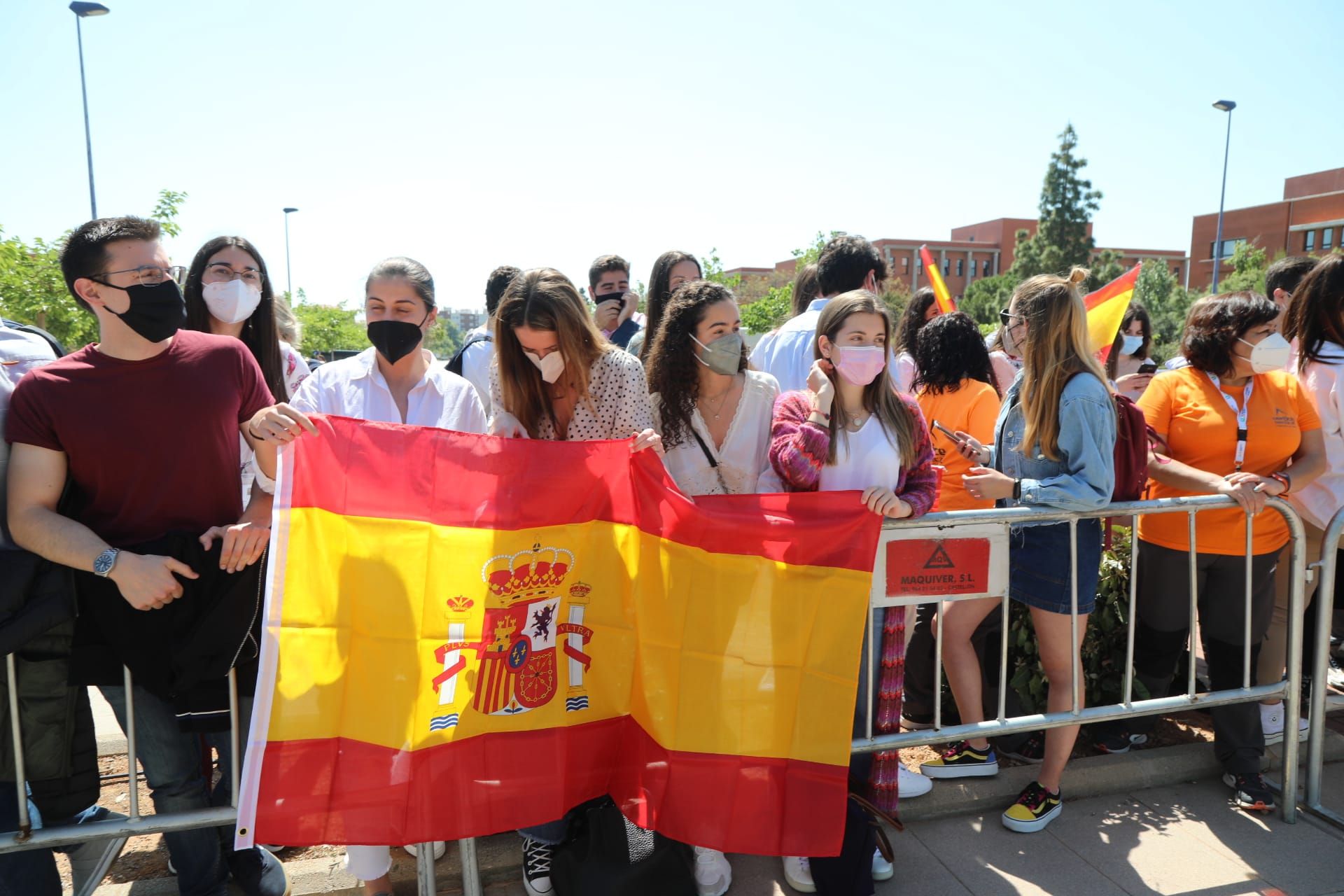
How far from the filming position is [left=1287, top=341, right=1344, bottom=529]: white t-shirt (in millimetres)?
4180

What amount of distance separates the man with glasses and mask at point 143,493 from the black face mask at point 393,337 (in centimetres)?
53

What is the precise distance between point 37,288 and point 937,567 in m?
14.8

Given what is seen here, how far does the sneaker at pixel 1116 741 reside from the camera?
420 cm

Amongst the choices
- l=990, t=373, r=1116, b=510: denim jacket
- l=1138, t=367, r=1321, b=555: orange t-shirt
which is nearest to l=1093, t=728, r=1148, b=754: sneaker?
l=1138, t=367, r=1321, b=555: orange t-shirt

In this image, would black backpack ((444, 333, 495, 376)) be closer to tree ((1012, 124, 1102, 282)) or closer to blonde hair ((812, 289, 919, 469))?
blonde hair ((812, 289, 919, 469))

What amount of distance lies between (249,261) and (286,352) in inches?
24.0

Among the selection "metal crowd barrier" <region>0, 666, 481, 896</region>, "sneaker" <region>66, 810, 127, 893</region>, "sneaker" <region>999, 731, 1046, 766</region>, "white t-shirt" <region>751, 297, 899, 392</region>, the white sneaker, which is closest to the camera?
"metal crowd barrier" <region>0, 666, 481, 896</region>

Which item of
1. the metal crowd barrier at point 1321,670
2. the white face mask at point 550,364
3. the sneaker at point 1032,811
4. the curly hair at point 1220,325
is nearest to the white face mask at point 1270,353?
the curly hair at point 1220,325

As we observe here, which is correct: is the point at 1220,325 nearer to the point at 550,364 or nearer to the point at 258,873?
the point at 550,364

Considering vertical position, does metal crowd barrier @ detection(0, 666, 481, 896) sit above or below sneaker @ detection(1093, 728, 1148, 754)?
above

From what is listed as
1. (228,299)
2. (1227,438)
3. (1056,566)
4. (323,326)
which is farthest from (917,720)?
(323,326)

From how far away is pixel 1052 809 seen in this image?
370 centimetres

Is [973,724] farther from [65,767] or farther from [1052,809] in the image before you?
[65,767]

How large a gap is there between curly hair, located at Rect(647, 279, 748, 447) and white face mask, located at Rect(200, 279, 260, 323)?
74.1 inches
